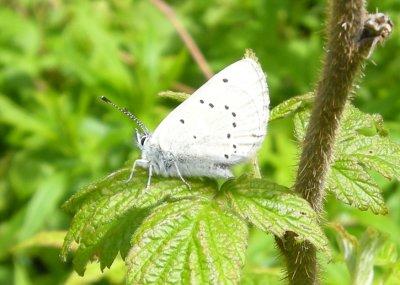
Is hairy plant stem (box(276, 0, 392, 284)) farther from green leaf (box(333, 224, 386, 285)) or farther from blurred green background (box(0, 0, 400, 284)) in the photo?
blurred green background (box(0, 0, 400, 284))

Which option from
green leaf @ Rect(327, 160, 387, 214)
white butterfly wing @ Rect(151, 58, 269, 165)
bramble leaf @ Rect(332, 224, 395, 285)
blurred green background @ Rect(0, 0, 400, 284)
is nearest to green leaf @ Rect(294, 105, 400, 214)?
green leaf @ Rect(327, 160, 387, 214)

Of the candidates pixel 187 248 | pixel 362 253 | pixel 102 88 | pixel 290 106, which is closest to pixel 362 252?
pixel 362 253

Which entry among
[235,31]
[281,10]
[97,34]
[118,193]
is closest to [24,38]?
[97,34]

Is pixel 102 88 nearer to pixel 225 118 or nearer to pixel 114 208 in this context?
pixel 225 118

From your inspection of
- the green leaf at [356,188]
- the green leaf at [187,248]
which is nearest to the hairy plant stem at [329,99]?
the green leaf at [356,188]

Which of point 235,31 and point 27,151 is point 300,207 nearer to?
point 27,151

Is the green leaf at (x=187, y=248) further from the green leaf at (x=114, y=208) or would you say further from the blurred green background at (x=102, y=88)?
the blurred green background at (x=102, y=88)

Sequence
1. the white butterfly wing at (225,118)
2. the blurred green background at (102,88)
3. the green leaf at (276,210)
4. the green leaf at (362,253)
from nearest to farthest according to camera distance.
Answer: the green leaf at (276,210) → the white butterfly wing at (225,118) → the green leaf at (362,253) → the blurred green background at (102,88)
